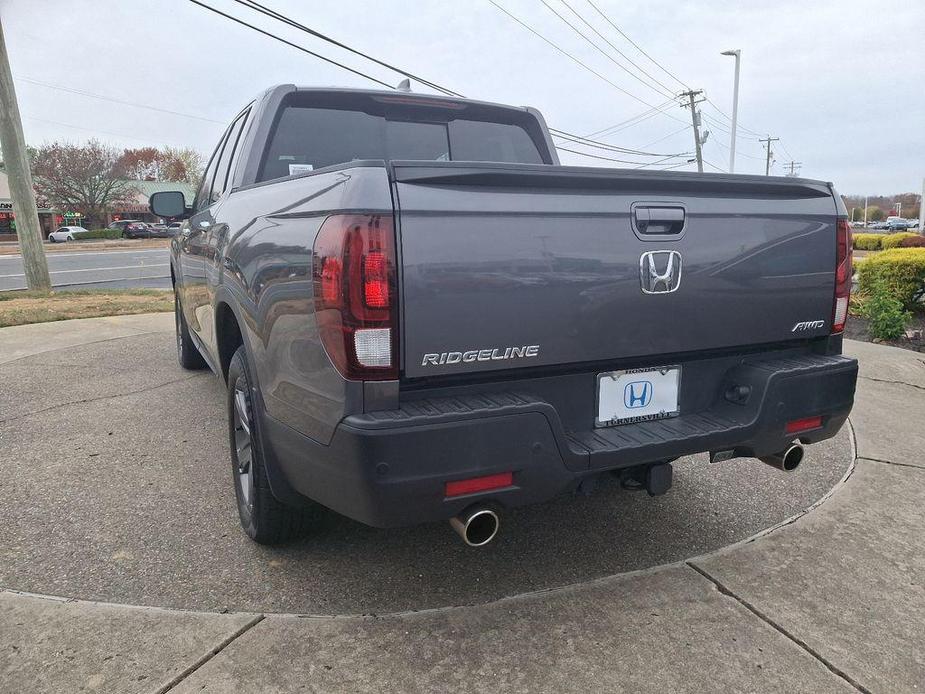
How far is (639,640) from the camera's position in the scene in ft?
7.59

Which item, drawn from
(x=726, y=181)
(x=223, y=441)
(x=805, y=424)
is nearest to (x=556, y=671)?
(x=805, y=424)

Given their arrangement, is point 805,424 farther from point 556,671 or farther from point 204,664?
point 204,664

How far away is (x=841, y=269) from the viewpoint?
9.06 feet

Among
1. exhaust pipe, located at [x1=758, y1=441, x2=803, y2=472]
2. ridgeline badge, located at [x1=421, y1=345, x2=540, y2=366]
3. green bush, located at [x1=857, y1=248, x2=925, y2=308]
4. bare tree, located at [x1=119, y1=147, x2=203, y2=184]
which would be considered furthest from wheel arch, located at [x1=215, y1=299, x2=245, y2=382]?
bare tree, located at [x1=119, y1=147, x2=203, y2=184]

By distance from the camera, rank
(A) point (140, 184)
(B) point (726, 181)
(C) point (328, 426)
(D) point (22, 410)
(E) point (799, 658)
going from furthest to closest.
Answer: (A) point (140, 184)
(D) point (22, 410)
(B) point (726, 181)
(E) point (799, 658)
(C) point (328, 426)

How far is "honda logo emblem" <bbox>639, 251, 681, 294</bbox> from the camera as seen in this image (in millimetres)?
2336

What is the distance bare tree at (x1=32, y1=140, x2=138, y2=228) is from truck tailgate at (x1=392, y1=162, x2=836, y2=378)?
70.3 metres

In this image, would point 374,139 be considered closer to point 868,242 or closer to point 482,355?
point 482,355

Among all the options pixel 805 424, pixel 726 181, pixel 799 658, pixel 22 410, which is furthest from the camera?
pixel 22 410

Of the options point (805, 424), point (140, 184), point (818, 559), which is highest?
point (140, 184)

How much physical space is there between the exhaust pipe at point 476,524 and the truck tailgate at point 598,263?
0.44 meters

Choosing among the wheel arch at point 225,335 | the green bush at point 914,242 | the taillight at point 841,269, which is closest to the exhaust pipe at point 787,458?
the taillight at point 841,269

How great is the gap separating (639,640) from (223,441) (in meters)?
2.89

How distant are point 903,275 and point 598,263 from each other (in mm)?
7348
